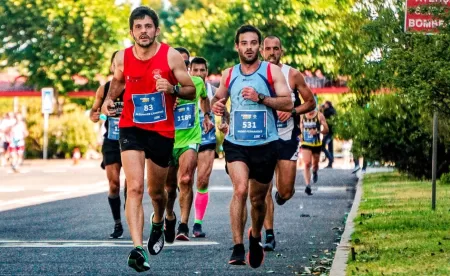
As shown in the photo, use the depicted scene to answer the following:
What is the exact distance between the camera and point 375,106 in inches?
1016

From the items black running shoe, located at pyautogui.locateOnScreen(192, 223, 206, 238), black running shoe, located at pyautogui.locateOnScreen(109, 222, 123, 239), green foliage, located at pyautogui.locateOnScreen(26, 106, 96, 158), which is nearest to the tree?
green foliage, located at pyautogui.locateOnScreen(26, 106, 96, 158)

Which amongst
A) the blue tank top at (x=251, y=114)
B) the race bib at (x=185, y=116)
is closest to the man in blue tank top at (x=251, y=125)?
the blue tank top at (x=251, y=114)

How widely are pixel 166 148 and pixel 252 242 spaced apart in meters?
1.06

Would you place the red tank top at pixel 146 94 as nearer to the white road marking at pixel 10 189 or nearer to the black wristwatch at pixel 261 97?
the black wristwatch at pixel 261 97

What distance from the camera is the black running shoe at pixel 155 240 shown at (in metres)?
11.4

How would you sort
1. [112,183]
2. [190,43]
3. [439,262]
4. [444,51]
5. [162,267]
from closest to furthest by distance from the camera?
1. [439,262]
2. [162,267]
3. [444,51]
4. [112,183]
5. [190,43]

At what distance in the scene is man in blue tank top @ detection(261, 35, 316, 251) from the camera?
12.4 metres

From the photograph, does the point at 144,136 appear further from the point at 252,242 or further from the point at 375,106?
the point at 375,106

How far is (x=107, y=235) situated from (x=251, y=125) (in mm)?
4426

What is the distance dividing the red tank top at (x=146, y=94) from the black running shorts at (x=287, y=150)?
2.19m

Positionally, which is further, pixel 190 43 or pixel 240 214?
pixel 190 43

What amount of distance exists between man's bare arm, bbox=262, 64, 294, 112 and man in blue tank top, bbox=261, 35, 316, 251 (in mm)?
1222

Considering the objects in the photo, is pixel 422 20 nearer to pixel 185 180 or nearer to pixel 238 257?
pixel 185 180

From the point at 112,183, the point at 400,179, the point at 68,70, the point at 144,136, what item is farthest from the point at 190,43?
the point at 144,136
